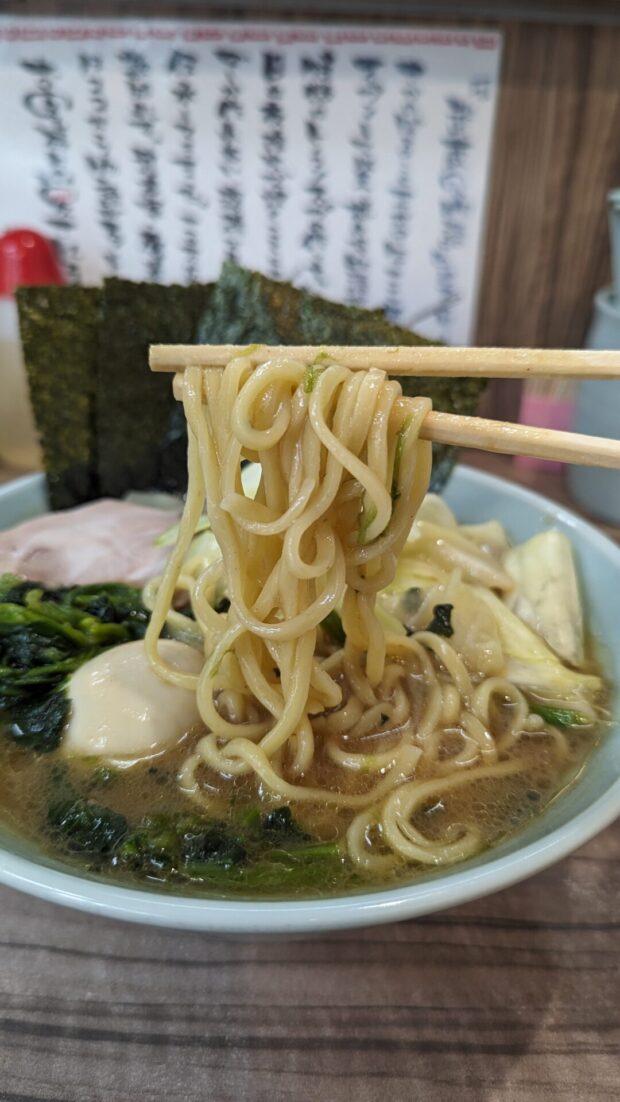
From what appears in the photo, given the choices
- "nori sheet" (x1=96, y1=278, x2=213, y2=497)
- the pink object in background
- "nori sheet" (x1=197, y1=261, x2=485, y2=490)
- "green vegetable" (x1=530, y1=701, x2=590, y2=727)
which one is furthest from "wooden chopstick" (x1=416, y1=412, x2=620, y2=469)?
the pink object in background

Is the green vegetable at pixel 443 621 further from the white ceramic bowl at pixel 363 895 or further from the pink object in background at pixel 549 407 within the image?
the pink object in background at pixel 549 407

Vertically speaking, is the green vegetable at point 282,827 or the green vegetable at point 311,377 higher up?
the green vegetable at point 311,377

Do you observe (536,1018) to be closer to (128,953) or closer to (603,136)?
(128,953)

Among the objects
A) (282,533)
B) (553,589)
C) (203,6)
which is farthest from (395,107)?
(282,533)

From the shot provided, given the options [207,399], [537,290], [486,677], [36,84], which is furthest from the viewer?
[537,290]

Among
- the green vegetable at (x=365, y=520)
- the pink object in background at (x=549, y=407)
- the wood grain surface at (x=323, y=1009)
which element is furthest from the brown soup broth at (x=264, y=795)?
the pink object in background at (x=549, y=407)

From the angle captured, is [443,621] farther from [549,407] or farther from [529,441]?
[549,407]
